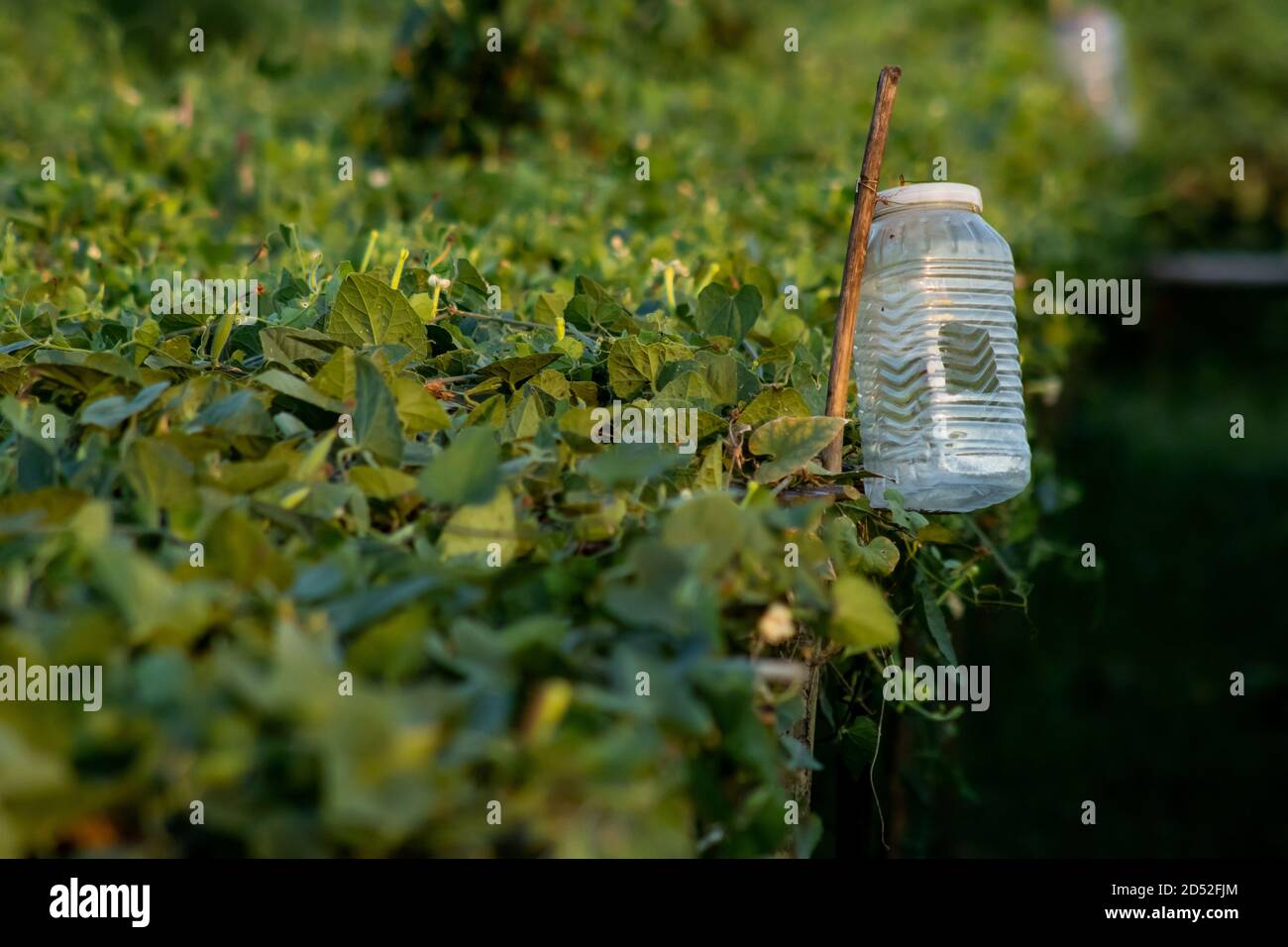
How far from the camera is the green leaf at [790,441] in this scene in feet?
5.95

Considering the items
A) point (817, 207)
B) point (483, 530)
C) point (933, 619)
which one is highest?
point (817, 207)

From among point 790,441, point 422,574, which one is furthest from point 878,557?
point 422,574

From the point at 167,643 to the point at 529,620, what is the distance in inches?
12.7

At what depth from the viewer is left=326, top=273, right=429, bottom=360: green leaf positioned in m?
1.99

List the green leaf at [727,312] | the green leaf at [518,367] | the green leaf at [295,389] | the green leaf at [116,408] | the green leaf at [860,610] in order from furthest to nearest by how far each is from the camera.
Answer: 1. the green leaf at [727,312]
2. the green leaf at [518,367]
3. the green leaf at [295,389]
4. the green leaf at [116,408]
5. the green leaf at [860,610]

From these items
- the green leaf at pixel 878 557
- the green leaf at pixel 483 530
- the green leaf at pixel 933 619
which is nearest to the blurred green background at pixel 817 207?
the green leaf at pixel 933 619

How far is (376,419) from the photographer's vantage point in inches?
65.8

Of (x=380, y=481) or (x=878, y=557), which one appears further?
(x=878, y=557)

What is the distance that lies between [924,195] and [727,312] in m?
0.39

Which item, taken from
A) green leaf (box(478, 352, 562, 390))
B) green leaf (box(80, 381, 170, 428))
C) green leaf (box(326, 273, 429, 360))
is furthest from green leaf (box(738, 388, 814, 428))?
green leaf (box(80, 381, 170, 428))

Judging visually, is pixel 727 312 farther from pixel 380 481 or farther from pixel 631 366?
pixel 380 481

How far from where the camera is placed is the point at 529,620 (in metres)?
1.35

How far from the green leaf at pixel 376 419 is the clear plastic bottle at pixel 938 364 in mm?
708

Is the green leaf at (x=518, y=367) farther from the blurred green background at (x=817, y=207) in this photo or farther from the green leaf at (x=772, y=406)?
the blurred green background at (x=817, y=207)
